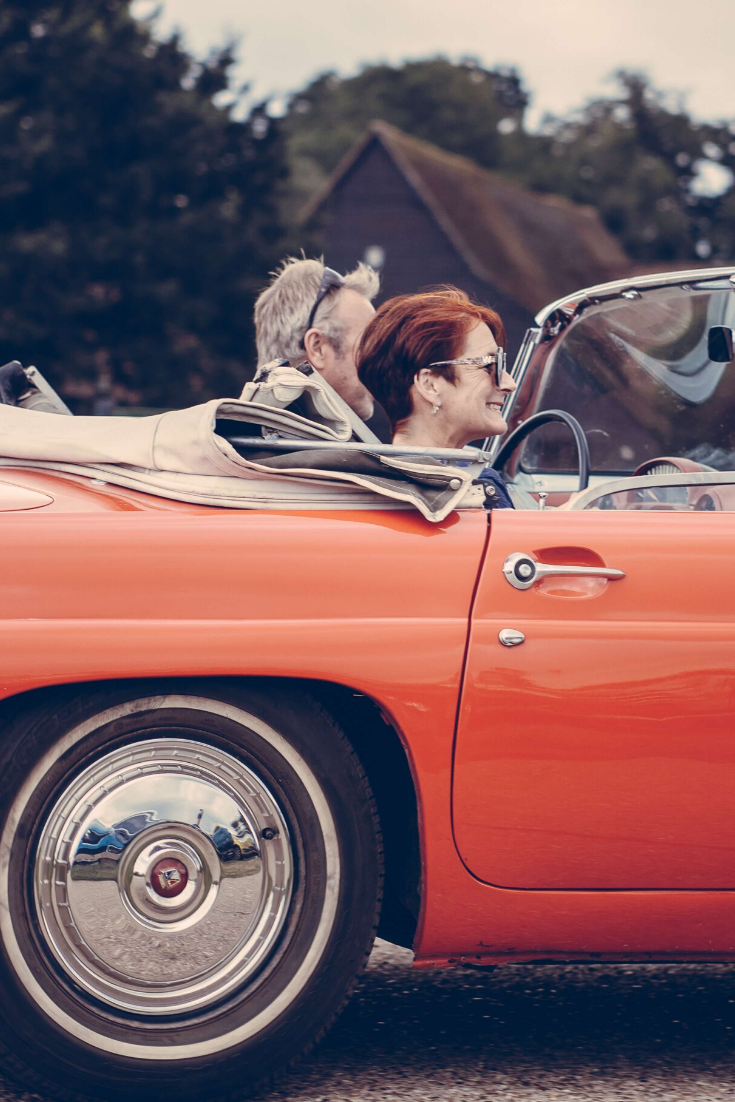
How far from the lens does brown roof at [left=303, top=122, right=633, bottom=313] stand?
1809 inches

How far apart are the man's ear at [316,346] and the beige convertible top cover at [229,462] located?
150cm

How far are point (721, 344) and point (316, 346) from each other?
1240 millimetres

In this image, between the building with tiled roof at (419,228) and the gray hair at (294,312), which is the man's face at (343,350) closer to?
the gray hair at (294,312)

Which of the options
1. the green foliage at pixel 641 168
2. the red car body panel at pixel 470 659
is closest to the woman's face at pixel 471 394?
the red car body panel at pixel 470 659

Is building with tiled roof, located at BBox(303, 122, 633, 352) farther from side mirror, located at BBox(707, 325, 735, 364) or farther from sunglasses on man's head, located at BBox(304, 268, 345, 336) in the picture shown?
side mirror, located at BBox(707, 325, 735, 364)

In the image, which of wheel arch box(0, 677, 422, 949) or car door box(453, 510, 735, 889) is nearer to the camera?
car door box(453, 510, 735, 889)

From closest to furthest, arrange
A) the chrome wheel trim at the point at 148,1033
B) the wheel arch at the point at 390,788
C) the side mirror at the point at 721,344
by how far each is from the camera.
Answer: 1. the chrome wheel trim at the point at 148,1033
2. the wheel arch at the point at 390,788
3. the side mirror at the point at 721,344

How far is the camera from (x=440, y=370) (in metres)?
3.35

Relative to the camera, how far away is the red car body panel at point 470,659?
2566 mm

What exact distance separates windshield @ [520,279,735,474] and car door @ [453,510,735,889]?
1.25m

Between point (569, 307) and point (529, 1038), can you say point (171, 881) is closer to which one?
point (529, 1038)

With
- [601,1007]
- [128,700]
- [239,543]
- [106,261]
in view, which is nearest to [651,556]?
[239,543]

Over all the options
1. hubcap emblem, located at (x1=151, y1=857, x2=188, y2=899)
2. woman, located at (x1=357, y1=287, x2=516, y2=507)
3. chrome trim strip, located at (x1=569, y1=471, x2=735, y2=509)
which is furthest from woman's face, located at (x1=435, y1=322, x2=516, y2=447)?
hubcap emblem, located at (x1=151, y1=857, x2=188, y2=899)

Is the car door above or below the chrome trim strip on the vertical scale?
below
